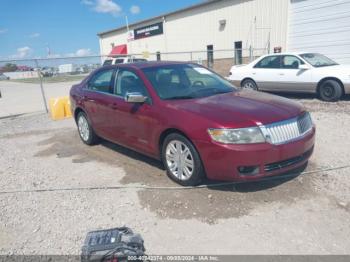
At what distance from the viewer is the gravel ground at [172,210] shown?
3020mm

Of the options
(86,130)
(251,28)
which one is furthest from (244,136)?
(251,28)

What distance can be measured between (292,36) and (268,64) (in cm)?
847

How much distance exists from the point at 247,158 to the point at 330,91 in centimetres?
705

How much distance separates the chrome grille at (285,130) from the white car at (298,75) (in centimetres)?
606

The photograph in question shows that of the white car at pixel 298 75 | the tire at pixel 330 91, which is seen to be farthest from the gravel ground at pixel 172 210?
the white car at pixel 298 75

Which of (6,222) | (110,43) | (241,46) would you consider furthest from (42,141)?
(110,43)

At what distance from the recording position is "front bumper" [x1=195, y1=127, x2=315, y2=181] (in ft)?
11.5

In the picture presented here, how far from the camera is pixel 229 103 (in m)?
4.09

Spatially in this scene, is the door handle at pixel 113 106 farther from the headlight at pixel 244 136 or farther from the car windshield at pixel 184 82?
the headlight at pixel 244 136

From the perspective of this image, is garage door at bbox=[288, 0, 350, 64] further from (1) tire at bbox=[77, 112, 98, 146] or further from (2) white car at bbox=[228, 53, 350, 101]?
(1) tire at bbox=[77, 112, 98, 146]

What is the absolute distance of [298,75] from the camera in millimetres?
9828

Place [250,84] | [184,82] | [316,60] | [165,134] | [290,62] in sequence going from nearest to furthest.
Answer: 1. [165,134]
2. [184,82]
3. [316,60]
4. [290,62]
5. [250,84]

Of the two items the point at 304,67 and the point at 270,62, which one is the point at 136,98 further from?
the point at 270,62

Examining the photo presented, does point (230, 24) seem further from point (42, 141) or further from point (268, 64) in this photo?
point (42, 141)
